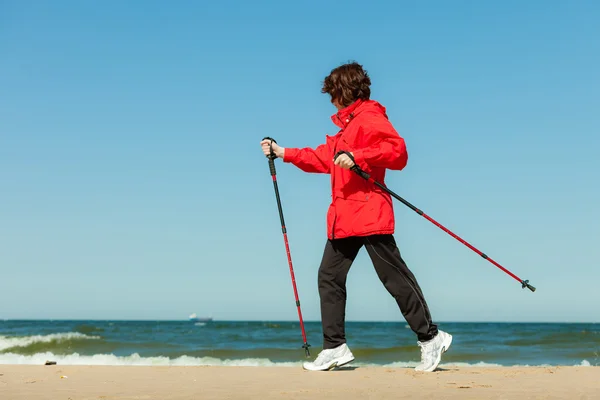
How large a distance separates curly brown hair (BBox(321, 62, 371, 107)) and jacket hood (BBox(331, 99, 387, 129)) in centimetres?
5

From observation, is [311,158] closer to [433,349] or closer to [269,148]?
[269,148]

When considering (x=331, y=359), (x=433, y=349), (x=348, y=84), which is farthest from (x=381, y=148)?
(x=331, y=359)

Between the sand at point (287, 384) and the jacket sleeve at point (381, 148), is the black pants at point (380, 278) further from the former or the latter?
the jacket sleeve at point (381, 148)

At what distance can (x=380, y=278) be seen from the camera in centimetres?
453

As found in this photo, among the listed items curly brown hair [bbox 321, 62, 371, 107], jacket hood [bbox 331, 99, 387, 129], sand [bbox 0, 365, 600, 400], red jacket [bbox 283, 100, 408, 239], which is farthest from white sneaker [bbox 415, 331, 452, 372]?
curly brown hair [bbox 321, 62, 371, 107]

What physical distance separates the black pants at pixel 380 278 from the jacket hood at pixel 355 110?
2.88 feet

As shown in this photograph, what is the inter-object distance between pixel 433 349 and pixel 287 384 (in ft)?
3.90

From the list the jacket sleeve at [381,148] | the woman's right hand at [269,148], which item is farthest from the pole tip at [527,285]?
the woman's right hand at [269,148]

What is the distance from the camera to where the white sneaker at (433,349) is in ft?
14.9

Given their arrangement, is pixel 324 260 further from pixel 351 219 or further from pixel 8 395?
Answer: pixel 8 395

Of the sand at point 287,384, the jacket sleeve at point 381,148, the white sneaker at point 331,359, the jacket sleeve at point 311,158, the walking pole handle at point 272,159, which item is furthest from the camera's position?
the walking pole handle at point 272,159

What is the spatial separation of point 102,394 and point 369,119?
2497mm

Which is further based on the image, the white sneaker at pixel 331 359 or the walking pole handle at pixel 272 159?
the walking pole handle at pixel 272 159

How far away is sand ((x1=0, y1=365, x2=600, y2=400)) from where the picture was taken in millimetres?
3492
